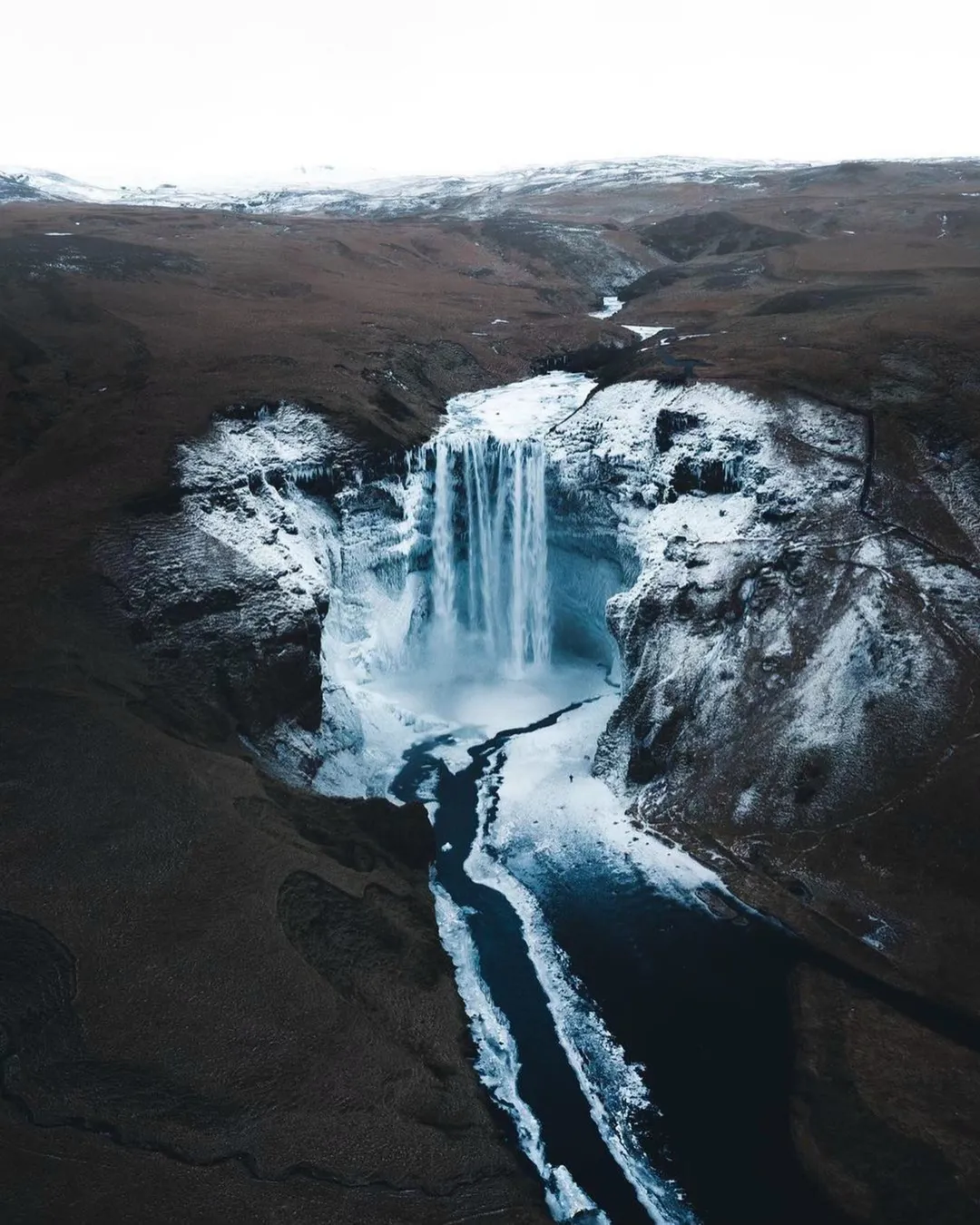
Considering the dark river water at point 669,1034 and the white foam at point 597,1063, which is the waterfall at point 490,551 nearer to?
the dark river water at point 669,1034

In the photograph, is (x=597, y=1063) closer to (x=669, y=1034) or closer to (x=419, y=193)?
(x=669, y=1034)

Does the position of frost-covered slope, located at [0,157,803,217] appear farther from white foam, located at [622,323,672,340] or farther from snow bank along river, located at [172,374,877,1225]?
snow bank along river, located at [172,374,877,1225]

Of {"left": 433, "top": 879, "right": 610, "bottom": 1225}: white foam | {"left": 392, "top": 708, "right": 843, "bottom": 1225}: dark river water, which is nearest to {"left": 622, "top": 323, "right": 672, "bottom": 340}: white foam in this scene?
{"left": 392, "top": 708, "right": 843, "bottom": 1225}: dark river water

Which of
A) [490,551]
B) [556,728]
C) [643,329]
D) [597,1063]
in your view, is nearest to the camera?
[597,1063]

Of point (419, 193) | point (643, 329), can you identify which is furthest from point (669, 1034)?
point (419, 193)

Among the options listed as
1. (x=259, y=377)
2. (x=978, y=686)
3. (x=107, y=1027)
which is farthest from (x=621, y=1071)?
(x=259, y=377)

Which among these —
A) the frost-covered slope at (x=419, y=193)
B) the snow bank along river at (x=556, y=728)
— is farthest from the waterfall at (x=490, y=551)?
the frost-covered slope at (x=419, y=193)
